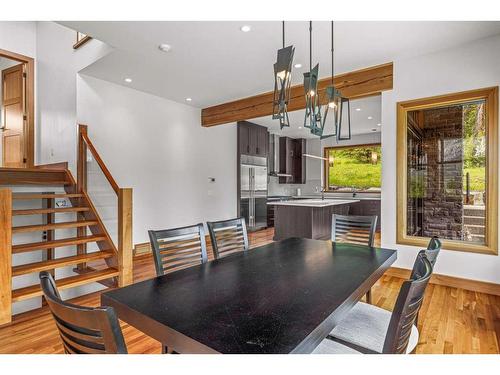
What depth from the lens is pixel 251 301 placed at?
127 cm

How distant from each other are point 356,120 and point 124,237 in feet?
17.8

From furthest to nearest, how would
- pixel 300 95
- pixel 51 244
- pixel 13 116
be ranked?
pixel 13 116
pixel 300 95
pixel 51 244

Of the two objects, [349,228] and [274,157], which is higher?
[274,157]

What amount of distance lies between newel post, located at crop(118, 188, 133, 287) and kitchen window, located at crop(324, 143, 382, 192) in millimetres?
6492

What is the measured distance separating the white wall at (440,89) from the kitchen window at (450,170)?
0.08 meters

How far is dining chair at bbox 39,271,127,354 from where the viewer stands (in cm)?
73

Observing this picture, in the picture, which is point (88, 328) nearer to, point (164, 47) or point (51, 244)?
point (51, 244)

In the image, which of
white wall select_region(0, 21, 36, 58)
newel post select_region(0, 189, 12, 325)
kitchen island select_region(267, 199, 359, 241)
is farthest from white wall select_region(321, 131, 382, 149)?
newel post select_region(0, 189, 12, 325)

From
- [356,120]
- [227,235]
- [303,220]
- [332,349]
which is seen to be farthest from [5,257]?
[356,120]

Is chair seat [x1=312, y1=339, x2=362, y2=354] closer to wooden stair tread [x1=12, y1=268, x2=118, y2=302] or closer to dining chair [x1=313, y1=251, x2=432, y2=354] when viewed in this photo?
dining chair [x1=313, y1=251, x2=432, y2=354]

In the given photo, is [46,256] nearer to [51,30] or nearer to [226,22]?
[226,22]
